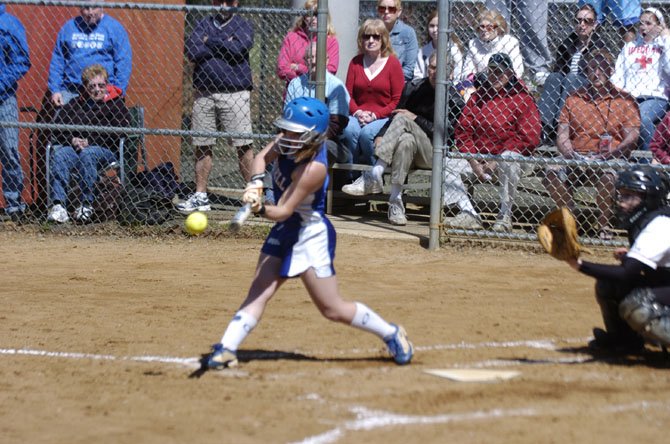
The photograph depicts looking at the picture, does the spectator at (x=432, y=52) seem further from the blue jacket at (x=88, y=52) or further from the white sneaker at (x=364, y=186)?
the blue jacket at (x=88, y=52)

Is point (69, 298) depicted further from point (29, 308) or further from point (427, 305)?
point (427, 305)

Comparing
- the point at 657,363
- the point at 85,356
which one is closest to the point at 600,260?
the point at 657,363

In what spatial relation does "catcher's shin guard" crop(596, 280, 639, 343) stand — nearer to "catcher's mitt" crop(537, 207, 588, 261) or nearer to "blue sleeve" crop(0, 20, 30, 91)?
"catcher's mitt" crop(537, 207, 588, 261)

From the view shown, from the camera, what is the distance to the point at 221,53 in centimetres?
980

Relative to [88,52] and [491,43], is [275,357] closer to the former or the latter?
[491,43]

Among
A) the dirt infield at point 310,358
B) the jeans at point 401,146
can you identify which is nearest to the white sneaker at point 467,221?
the dirt infield at point 310,358

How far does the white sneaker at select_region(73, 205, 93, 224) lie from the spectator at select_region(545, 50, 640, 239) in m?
4.50

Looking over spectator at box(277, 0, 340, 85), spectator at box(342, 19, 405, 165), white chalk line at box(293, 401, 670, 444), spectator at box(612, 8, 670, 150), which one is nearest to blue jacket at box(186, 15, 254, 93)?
spectator at box(277, 0, 340, 85)

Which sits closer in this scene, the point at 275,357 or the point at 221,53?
the point at 275,357

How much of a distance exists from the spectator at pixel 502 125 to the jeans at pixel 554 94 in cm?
34

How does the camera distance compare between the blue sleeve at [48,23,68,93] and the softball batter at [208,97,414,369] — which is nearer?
the softball batter at [208,97,414,369]

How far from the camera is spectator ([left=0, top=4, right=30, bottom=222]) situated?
33.0 ft

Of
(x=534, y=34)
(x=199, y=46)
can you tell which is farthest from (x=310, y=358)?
(x=534, y=34)

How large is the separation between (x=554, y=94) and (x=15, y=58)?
212 inches
